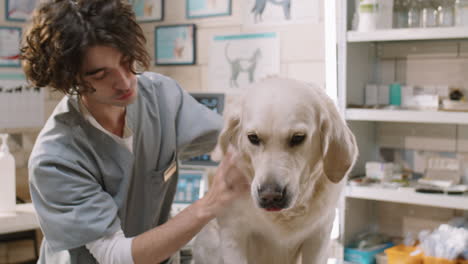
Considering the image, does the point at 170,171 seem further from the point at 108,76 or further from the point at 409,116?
the point at 409,116

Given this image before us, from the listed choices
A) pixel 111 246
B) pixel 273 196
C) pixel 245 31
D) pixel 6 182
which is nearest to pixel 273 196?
pixel 273 196

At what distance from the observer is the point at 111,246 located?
107cm

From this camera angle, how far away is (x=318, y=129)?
32.9 inches

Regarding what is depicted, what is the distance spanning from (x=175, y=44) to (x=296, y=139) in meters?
2.66

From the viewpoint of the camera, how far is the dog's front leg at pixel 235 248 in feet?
3.04

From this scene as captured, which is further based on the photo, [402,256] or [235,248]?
[402,256]

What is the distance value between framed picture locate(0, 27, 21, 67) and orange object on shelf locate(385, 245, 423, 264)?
2527 mm

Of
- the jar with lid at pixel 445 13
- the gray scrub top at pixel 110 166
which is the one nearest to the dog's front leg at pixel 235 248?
the gray scrub top at pixel 110 166

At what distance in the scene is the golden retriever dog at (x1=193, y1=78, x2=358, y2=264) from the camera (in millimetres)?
797

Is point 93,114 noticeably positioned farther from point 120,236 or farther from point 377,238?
point 377,238

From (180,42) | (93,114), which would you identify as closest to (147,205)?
(93,114)

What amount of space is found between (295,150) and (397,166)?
1.98m

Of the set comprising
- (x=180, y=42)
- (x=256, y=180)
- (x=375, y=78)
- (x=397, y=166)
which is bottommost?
(x=397, y=166)

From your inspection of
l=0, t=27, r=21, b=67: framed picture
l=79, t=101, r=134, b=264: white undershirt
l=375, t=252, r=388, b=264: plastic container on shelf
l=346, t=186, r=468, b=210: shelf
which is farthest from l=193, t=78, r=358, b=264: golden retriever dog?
l=0, t=27, r=21, b=67: framed picture
